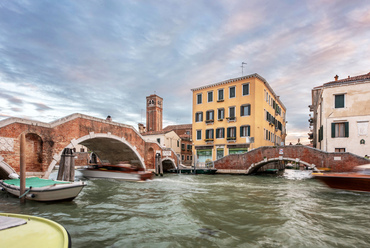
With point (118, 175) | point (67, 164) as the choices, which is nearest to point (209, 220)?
point (67, 164)

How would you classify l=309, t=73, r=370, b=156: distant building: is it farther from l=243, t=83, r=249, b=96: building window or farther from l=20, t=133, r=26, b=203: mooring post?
l=20, t=133, r=26, b=203: mooring post

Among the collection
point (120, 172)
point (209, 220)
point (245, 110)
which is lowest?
point (120, 172)

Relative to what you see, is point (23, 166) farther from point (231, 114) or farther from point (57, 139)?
point (231, 114)

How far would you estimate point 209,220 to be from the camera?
5414 millimetres

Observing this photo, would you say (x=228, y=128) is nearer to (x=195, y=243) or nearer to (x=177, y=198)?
(x=177, y=198)

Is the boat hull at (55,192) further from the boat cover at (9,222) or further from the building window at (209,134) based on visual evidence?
the building window at (209,134)

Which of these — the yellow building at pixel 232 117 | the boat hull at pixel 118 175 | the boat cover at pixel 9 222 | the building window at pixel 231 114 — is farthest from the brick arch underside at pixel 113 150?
the boat cover at pixel 9 222

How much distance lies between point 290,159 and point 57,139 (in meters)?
14.8

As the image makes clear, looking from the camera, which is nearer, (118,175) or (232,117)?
(118,175)

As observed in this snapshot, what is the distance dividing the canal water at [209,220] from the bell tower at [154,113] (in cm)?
2830

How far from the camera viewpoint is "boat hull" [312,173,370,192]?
8.92 m

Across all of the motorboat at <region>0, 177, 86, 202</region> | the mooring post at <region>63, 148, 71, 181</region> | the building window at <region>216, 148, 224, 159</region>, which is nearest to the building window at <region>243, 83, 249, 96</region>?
the building window at <region>216, 148, 224, 159</region>

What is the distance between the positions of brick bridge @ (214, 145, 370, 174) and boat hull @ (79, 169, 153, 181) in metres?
7.57

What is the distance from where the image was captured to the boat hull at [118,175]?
13297 millimetres
